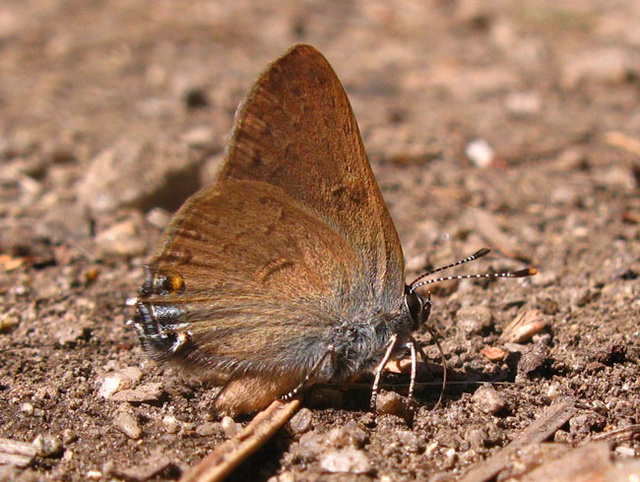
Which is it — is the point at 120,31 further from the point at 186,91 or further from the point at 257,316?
the point at 257,316

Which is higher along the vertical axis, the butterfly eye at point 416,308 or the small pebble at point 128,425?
the butterfly eye at point 416,308

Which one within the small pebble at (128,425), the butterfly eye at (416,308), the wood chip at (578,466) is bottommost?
the small pebble at (128,425)

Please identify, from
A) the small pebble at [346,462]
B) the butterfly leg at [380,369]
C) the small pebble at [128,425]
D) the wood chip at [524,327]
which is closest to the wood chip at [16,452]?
the small pebble at [128,425]

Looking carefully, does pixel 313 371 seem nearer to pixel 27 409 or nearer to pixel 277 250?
pixel 277 250

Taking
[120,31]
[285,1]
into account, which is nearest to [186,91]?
[120,31]

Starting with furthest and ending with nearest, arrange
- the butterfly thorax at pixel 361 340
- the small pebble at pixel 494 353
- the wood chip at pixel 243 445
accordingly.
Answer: the small pebble at pixel 494 353 < the butterfly thorax at pixel 361 340 < the wood chip at pixel 243 445

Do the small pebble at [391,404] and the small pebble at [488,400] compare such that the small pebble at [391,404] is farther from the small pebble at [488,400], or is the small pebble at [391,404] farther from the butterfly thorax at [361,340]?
the small pebble at [488,400]
